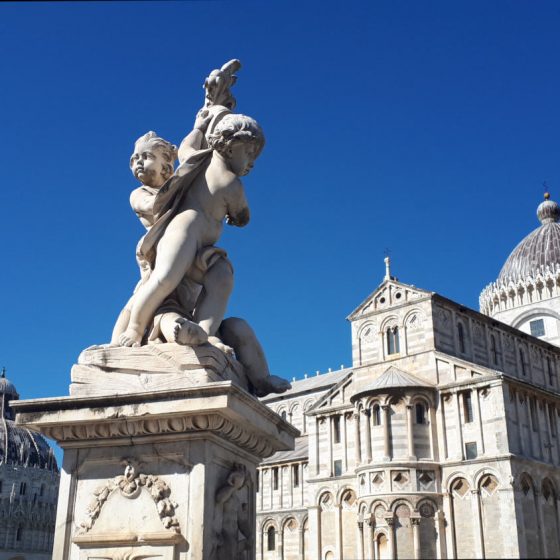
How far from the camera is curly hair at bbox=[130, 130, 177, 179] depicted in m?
6.12

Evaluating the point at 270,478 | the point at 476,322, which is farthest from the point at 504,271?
the point at 270,478

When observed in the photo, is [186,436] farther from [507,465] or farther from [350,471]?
[350,471]

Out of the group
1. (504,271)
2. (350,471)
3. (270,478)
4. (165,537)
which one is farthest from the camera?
(504,271)

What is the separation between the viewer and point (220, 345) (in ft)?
17.7

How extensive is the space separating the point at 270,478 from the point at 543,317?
2481cm

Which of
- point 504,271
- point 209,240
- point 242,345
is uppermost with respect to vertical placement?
point 504,271

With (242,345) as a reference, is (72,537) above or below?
below

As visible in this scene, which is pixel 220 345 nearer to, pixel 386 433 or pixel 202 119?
pixel 202 119

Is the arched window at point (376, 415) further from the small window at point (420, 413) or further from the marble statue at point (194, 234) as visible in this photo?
the marble statue at point (194, 234)

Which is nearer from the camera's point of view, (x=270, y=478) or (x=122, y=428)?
(x=122, y=428)

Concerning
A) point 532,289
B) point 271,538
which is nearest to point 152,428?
point 271,538

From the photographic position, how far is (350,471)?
38.6m

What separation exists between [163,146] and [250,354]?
6.35 feet

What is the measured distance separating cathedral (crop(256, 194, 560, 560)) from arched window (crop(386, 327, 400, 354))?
6 centimetres
